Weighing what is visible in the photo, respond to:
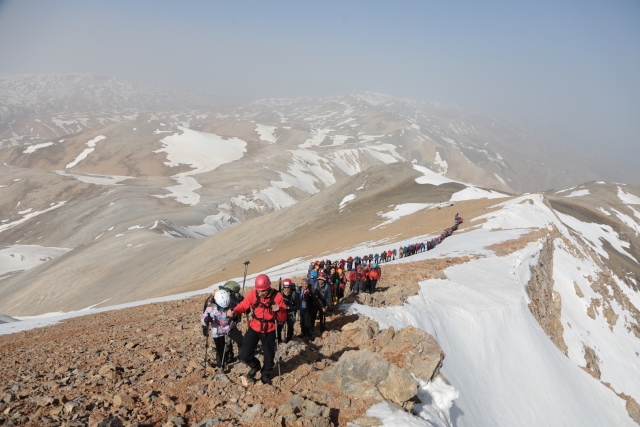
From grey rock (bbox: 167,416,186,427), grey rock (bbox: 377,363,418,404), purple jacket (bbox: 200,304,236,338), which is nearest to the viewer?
grey rock (bbox: 167,416,186,427)

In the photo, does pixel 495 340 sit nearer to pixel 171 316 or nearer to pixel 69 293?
pixel 171 316

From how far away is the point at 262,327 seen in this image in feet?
25.8

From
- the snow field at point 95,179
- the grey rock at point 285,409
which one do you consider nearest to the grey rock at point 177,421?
the grey rock at point 285,409

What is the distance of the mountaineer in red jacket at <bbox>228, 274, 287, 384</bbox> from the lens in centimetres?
784

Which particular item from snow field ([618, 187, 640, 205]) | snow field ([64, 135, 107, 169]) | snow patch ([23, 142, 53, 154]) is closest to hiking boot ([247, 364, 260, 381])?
snow field ([618, 187, 640, 205])

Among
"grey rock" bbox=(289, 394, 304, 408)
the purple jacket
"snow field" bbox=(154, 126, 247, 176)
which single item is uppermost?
the purple jacket

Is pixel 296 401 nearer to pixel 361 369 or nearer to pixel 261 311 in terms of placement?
pixel 361 369

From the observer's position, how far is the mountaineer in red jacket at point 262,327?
784 cm

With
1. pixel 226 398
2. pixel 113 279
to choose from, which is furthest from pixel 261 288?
pixel 113 279

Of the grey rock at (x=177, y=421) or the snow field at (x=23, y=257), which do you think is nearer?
the grey rock at (x=177, y=421)

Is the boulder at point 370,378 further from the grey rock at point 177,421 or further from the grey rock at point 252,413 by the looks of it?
the grey rock at point 177,421

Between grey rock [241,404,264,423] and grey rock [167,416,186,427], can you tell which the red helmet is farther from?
grey rock [167,416,186,427]

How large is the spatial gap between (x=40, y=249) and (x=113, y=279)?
38681 mm

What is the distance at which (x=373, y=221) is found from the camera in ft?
162
